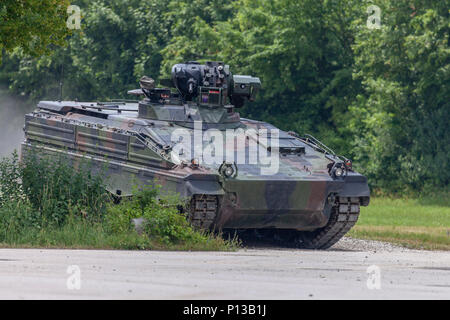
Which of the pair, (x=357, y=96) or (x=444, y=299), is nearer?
(x=444, y=299)

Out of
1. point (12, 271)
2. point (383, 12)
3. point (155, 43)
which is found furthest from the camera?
point (155, 43)

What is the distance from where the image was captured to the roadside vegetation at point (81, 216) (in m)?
15.5

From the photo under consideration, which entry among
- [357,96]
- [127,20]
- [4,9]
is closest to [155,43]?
[127,20]

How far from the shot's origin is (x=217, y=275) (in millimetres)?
12031

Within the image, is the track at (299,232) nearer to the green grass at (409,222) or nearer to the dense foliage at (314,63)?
the green grass at (409,222)

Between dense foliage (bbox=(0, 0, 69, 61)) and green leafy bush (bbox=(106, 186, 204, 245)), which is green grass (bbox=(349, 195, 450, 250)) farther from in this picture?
dense foliage (bbox=(0, 0, 69, 61))

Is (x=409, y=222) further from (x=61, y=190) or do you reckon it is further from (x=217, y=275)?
(x=217, y=275)

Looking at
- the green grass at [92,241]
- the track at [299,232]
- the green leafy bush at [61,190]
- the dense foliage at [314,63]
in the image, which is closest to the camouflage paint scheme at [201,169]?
the track at [299,232]

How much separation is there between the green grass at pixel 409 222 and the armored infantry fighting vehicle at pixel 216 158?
187 cm

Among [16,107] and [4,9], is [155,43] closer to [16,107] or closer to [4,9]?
[16,107]

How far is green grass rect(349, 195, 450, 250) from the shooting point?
1914 cm

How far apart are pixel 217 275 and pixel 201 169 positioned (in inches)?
187

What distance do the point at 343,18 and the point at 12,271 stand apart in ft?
79.7

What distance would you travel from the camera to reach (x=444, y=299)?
1053 centimetres
